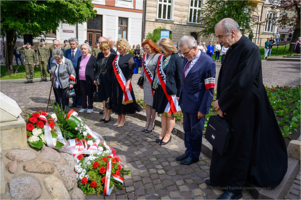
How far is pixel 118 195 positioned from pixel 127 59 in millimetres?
3332

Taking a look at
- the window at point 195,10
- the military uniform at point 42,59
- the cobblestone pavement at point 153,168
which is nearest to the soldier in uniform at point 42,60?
the military uniform at point 42,59

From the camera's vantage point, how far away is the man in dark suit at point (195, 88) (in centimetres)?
360

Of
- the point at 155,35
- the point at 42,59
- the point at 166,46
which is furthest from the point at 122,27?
the point at 166,46

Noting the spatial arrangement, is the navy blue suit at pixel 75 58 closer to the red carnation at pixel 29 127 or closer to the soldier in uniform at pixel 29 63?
the red carnation at pixel 29 127

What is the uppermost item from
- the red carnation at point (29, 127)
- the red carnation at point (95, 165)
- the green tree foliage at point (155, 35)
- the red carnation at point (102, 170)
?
the green tree foliage at point (155, 35)

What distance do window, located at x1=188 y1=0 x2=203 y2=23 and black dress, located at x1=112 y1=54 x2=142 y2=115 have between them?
2803 centimetres

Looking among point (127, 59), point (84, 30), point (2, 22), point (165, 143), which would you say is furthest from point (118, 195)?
point (84, 30)

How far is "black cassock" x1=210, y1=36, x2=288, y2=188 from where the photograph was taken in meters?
2.73

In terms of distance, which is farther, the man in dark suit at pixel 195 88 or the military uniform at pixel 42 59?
the military uniform at pixel 42 59

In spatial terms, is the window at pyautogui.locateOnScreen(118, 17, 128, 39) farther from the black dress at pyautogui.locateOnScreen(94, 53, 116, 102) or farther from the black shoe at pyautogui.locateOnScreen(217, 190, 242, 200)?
the black shoe at pyautogui.locateOnScreen(217, 190, 242, 200)

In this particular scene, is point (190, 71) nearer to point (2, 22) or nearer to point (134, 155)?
point (134, 155)

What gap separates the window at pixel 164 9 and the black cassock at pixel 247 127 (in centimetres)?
2794

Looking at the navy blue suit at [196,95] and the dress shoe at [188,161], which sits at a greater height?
the navy blue suit at [196,95]

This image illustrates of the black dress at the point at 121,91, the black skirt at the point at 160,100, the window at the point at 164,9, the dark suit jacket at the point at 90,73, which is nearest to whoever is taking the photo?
the black skirt at the point at 160,100
